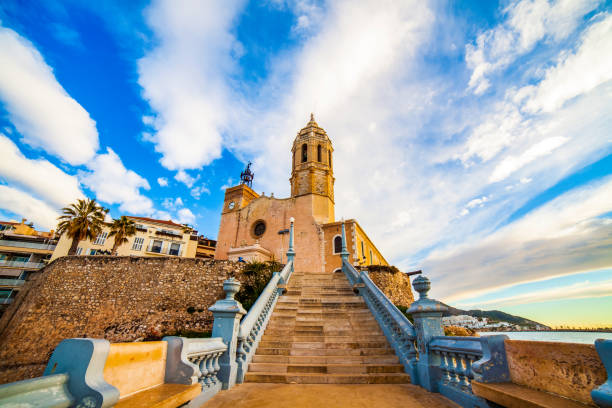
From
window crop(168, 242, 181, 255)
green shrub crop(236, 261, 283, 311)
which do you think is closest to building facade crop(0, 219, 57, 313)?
window crop(168, 242, 181, 255)

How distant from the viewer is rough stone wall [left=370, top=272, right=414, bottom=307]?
53.4 ft

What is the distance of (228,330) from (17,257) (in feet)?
135

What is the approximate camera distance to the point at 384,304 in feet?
21.3

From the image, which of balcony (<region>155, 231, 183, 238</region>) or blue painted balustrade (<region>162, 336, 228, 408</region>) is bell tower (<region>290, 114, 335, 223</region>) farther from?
balcony (<region>155, 231, 183, 238</region>)

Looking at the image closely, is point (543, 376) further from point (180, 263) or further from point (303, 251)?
point (303, 251)

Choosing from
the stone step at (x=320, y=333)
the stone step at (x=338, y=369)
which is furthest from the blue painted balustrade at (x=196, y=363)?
the stone step at (x=320, y=333)

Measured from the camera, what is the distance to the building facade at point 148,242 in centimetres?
2838

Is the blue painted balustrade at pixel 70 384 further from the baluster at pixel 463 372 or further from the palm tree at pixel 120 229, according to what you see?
the palm tree at pixel 120 229

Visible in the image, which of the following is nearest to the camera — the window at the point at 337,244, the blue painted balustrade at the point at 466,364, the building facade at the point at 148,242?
the blue painted balustrade at the point at 466,364

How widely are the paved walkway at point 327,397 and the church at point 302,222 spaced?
543 inches

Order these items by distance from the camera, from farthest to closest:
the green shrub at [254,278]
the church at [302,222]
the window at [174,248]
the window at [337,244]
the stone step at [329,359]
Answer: the window at [174,248]
the church at [302,222]
the window at [337,244]
the green shrub at [254,278]
the stone step at [329,359]

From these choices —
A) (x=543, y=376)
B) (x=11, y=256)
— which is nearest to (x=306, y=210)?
(x=543, y=376)

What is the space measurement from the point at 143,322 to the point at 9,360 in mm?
7794

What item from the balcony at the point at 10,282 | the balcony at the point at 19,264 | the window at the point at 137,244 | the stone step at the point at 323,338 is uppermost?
the window at the point at 137,244
